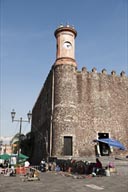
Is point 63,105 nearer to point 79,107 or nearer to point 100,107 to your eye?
point 79,107

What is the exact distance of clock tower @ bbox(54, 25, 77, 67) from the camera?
80.9 ft

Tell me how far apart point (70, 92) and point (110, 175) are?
11202 millimetres

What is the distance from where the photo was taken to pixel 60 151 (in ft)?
72.0

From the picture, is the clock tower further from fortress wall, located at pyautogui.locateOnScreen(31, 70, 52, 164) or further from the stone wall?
fortress wall, located at pyautogui.locateOnScreen(31, 70, 52, 164)

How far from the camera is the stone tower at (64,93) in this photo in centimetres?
2233

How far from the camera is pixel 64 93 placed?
23.4 meters

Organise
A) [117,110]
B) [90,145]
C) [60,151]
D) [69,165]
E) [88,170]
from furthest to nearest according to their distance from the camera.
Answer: [117,110] < [90,145] < [60,151] < [69,165] < [88,170]

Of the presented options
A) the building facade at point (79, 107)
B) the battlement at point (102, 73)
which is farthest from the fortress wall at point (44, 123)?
the battlement at point (102, 73)

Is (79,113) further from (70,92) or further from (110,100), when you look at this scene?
(110,100)

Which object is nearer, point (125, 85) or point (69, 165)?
point (69, 165)

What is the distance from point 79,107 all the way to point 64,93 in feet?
7.05

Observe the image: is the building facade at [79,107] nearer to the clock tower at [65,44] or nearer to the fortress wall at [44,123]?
the clock tower at [65,44]

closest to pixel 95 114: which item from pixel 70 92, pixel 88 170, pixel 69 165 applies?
pixel 70 92

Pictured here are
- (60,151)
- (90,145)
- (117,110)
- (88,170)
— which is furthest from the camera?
(117,110)
